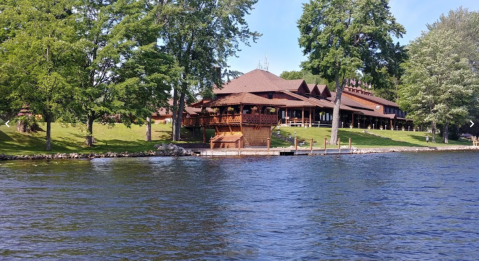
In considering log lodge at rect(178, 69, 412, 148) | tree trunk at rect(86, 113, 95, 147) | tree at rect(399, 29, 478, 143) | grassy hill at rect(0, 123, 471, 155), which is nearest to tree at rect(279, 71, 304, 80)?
log lodge at rect(178, 69, 412, 148)

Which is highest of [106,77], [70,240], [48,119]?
[106,77]

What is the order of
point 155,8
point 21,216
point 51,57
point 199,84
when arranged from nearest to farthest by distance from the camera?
1. point 21,216
2. point 51,57
3. point 155,8
4. point 199,84

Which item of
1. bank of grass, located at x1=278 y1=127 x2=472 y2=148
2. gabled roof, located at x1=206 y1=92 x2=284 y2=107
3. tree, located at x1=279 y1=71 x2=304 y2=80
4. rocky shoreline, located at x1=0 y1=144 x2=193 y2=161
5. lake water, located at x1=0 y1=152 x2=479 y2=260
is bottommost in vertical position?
lake water, located at x1=0 y1=152 x2=479 y2=260

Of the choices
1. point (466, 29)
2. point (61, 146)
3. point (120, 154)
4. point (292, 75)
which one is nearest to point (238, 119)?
point (120, 154)

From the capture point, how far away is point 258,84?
80.4 metres

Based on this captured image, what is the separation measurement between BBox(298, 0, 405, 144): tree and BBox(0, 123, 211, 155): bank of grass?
66.4 ft

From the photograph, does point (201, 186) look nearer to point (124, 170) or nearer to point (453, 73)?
point (124, 170)

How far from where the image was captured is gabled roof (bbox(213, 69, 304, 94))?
259 feet

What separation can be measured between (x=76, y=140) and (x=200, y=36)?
59.4 feet

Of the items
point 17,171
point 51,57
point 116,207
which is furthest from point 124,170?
point 51,57

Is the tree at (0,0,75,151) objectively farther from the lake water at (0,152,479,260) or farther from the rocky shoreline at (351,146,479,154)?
the rocky shoreline at (351,146,479,154)

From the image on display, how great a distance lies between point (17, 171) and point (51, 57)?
16.4 meters

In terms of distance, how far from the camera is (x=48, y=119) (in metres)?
42.6

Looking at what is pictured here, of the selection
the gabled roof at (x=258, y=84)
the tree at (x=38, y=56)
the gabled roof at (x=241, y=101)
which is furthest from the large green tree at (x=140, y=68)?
the gabled roof at (x=258, y=84)
